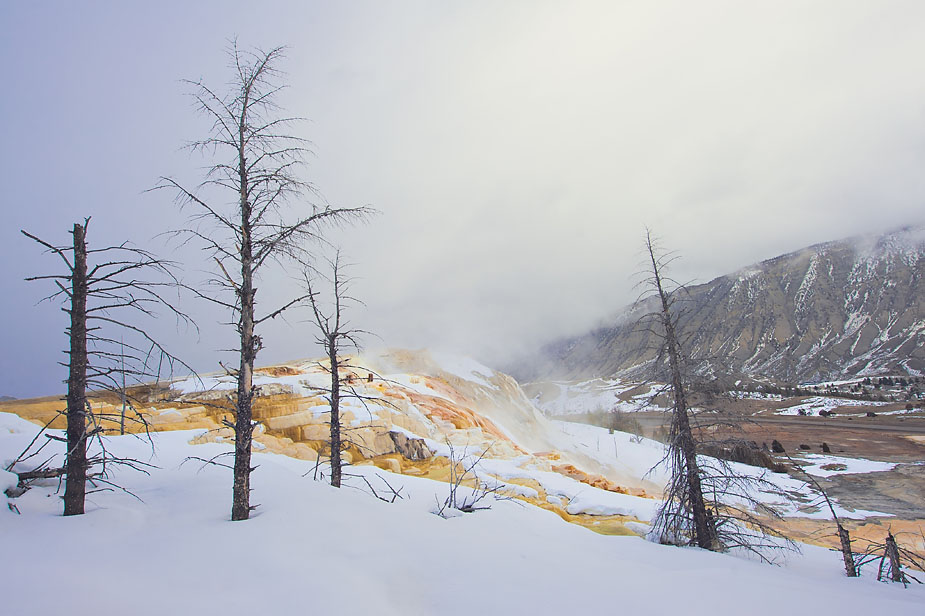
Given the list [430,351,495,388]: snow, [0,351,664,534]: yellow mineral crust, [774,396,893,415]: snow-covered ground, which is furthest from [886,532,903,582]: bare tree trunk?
[774,396,893,415]: snow-covered ground

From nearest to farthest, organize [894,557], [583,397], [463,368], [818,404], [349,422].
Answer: [894,557] < [349,422] < [463,368] < [818,404] < [583,397]

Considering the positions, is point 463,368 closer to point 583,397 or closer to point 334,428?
point 334,428

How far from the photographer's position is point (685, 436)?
434 inches

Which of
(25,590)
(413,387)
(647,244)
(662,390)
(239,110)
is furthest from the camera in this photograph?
(413,387)

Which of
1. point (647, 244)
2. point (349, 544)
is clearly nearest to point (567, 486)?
point (647, 244)

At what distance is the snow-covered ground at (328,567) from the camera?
4.21 m

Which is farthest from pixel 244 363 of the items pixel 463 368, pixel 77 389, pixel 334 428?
pixel 463 368

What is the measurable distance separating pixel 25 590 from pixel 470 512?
7.60 metres

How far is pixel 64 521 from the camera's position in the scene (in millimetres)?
5711

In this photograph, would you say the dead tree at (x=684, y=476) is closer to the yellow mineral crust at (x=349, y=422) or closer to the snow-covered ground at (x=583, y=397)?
the yellow mineral crust at (x=349, y=422)

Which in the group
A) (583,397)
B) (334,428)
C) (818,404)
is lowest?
(583,397)

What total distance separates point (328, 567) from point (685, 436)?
945 cm

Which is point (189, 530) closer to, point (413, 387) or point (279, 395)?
point (279, 395)

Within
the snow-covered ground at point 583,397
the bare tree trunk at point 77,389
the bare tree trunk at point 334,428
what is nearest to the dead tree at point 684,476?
the bare tree trunk at point 334,428
